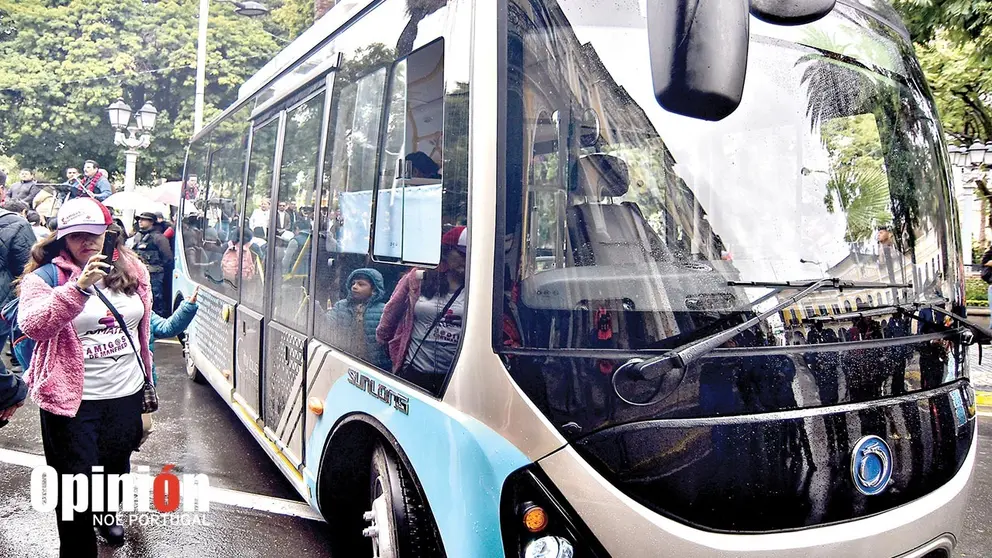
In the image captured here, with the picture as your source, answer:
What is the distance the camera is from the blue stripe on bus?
7.50ft

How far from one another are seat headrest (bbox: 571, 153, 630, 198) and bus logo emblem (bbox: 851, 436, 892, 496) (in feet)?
3.45

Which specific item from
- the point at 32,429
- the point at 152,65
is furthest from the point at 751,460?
the point at 152,65

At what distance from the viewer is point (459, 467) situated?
7.88ft

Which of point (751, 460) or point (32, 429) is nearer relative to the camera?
point (751, 460)

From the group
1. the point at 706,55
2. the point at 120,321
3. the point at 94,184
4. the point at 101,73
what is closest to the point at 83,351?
the point at 120,321

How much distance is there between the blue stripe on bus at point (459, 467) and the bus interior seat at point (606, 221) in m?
0.60

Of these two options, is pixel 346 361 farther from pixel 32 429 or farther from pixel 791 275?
pixel 32 429

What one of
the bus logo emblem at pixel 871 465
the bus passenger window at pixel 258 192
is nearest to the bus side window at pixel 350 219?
the bus passenger window at pixel 258 192

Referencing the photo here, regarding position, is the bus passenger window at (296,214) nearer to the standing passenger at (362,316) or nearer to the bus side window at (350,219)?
the bus side window at (350,219)

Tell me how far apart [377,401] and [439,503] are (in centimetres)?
56

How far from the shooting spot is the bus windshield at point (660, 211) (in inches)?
89.4

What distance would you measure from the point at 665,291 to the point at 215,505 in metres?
3.38

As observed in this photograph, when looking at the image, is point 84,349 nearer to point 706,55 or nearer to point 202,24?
point 706,55

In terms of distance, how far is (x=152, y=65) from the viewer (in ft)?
89.9
